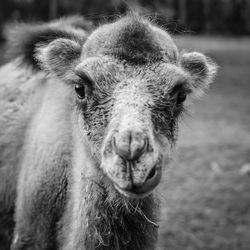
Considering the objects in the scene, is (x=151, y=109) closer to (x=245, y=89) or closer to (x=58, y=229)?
(x=58, y=229)

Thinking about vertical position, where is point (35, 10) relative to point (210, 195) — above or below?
below

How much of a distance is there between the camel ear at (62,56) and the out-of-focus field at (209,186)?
1456 mm

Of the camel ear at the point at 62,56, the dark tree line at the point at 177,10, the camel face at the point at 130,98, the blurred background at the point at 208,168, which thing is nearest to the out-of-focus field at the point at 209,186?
the blurred background at the point at 208,168

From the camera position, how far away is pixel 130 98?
10.3 ft

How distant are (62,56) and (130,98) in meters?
1.33

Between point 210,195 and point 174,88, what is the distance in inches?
180

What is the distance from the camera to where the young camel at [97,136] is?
3.04 metres

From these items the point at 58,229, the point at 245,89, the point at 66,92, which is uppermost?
the point at 66,92

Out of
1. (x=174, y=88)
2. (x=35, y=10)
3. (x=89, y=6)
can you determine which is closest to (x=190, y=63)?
(x=174, y=88)

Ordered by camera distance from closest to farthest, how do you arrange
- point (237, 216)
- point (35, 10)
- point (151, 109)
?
point (151, 109), point (237, 216), point (35, 10)

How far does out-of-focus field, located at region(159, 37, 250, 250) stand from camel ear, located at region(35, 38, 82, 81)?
146cm

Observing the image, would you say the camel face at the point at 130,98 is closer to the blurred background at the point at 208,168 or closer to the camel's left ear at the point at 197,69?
the camel's left ear at the point at 197,69

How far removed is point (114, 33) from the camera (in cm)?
374

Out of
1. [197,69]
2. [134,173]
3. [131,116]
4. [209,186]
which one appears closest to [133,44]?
[131,116]
